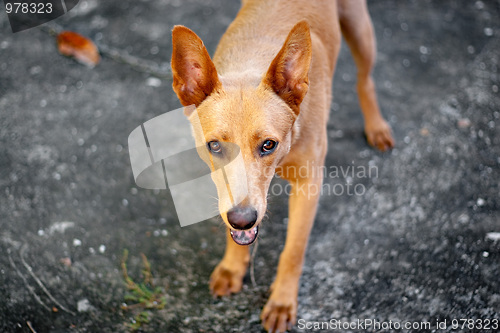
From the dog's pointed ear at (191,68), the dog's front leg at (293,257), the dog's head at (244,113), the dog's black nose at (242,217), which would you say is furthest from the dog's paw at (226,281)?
the dog's pointed ear at (191,68)

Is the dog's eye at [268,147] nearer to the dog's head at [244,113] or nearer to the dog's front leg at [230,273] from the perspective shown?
the dog's head at [244,113]

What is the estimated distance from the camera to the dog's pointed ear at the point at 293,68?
259cm

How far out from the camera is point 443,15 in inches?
231

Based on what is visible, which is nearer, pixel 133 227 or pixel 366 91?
pixel 133 227

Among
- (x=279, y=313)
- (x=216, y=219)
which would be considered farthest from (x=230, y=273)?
(x=216, y=219)

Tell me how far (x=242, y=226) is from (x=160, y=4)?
4201 millimetres

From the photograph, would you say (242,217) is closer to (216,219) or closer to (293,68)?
(293,68)

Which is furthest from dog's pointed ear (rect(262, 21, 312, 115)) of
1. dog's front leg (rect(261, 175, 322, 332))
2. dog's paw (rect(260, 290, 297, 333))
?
dog's paw (rect(260, 290, 297, 333))

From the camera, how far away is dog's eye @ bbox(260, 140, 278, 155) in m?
2.70

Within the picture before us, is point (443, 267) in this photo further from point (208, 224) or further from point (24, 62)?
point (24, 62)

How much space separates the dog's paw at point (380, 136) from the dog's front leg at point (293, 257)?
1.48m

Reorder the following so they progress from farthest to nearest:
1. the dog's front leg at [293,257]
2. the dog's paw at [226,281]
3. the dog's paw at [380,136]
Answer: the dog's paw at [380,136] < the dog's paw at [226,281] < the dog's front leg at [293,257]

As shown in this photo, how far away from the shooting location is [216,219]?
4.07 m

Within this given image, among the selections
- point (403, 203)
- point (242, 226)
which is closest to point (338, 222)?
point (403, 203)
